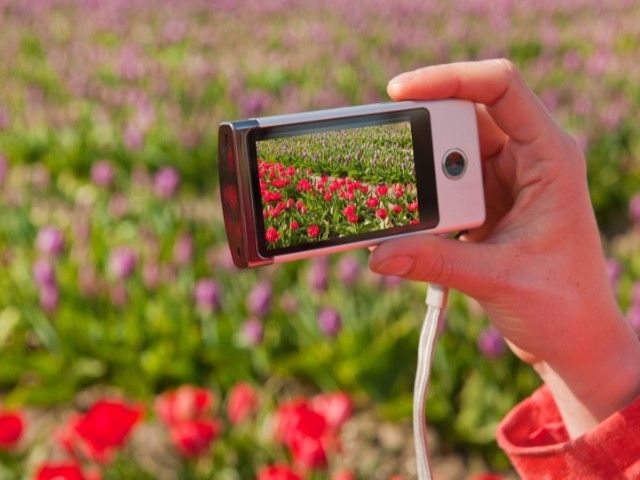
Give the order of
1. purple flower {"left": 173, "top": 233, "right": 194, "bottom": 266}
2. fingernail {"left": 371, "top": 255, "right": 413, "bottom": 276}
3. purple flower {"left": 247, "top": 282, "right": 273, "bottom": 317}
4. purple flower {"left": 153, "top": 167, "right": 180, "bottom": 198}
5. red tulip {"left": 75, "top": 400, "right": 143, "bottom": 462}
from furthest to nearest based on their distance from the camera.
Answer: purple flower {"left": 153, "top": 167, "right": 180, "bottom": 198}, purple flower {"left": 173, "top": 233, "right": 194, "bottom": 266}, purple flower {"left": 247, "top": 282, "right": 273, "bottom": 317}, red tulip {"left": 75, "top": 400, "right": 143, "bottom": 462}, fingernail {"left": 371, "top": 255, "right": 413, "bottom": 276}

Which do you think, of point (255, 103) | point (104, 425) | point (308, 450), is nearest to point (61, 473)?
point (104, 425)

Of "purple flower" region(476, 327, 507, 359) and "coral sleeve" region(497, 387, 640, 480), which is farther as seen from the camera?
"purple flower" region(476, 327, 507, 359)

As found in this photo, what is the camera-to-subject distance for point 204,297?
99.9 inches

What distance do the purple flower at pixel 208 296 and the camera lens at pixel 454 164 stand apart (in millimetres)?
1432

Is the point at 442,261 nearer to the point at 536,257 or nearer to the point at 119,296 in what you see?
the point at 536,257

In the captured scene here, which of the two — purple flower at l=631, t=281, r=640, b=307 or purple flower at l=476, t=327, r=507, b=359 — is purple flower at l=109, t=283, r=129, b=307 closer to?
purple flower at l=476, t=327, r=507, b=359

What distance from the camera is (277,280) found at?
2.77 metres

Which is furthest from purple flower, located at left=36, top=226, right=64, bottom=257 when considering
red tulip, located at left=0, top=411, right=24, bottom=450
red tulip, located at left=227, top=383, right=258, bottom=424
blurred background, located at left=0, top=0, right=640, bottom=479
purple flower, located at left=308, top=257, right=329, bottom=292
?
red tulip, located at left=0, top=411, right=24, bottom=450

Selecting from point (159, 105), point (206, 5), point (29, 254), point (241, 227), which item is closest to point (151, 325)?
point (29, 254)

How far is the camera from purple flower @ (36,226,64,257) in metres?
2.80

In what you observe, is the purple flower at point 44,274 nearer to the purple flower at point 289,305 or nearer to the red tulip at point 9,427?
the purple flower at point 289,305

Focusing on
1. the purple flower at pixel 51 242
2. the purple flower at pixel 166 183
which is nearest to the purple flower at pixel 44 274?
the purple flower at pixel 51 242

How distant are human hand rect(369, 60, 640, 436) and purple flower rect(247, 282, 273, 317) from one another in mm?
1390

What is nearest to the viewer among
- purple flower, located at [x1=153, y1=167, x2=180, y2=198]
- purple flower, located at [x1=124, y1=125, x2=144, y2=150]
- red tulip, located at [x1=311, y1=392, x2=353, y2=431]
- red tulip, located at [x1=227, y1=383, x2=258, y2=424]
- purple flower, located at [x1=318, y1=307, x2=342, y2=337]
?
red tulip, located at [x1=311, y1=392, x2=353, y2=431]
